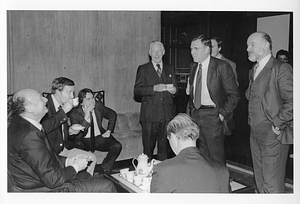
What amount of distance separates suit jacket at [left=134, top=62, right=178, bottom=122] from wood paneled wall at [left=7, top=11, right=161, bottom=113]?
67cm

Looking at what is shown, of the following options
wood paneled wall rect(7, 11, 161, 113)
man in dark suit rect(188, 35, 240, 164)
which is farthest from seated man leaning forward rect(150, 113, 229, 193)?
wood paneled wall rect(7, 11, 161, 113)

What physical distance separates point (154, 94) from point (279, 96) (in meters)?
1.60

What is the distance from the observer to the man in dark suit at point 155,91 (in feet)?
13.5

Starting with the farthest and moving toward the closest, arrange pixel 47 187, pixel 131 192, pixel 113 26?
pixel 113 26, pixel 131 192, pixel 47 187

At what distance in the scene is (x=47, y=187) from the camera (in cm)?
260

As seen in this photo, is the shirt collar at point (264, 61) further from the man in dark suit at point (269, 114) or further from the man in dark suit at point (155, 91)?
the man in dark suit at point (155, 91)

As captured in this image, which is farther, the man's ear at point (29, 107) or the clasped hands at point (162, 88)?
the clasped hands at point (162, 88)

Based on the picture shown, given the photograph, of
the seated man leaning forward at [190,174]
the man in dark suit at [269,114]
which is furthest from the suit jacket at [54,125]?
the man in dark suit at [269,114]

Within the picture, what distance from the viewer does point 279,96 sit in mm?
3000

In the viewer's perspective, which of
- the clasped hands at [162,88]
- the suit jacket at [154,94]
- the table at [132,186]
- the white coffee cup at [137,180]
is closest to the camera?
the table at [132,186]

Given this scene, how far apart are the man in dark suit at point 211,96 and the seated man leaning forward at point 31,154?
155 cm
